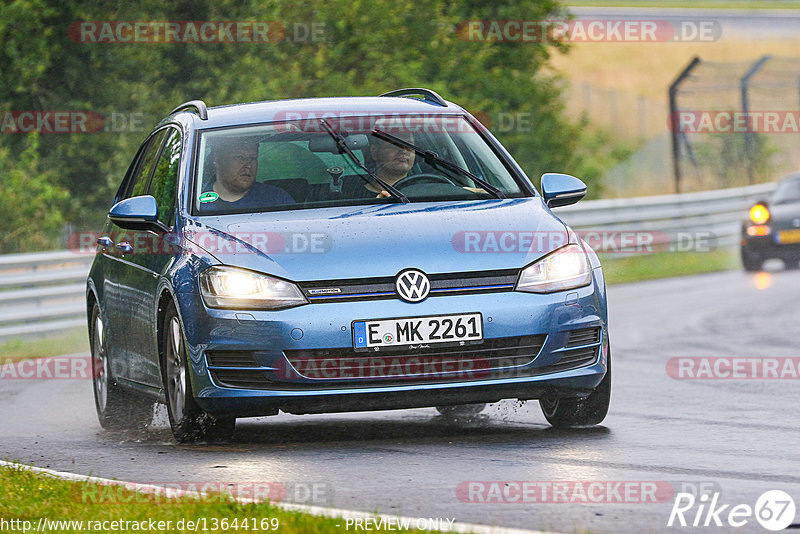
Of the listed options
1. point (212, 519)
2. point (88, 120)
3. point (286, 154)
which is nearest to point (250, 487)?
point (212, 519)

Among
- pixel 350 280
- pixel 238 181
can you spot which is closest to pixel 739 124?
pixel 238 181

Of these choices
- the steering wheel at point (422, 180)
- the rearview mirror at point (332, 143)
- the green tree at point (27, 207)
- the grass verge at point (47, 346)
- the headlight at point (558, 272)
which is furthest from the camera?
the green tree at point (27, 207)

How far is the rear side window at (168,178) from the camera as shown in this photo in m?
8.88

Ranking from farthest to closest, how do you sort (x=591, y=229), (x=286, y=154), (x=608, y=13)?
(x=608, y=13) < (x=591, y=229) < (x=286, y=154)

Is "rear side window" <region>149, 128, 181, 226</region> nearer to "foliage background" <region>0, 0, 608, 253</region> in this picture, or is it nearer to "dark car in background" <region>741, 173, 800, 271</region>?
"foliage background" <region>0, 0, 608, 253</region>

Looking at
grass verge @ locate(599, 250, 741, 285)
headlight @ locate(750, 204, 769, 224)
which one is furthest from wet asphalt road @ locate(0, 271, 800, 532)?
grass verge @ locate(599, 250, 741, 285)

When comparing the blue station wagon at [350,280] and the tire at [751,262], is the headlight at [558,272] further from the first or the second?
the tire at [751,262]

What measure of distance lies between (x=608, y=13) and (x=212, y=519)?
4601 cm

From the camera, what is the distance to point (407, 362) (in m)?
7.77

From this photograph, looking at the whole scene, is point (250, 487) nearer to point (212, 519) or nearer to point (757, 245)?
point (212, 519)

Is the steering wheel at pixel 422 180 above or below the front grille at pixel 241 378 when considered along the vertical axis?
above

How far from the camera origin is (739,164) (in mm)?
31922

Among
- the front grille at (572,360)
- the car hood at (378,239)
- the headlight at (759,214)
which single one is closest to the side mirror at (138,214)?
the car hood at (378,239)

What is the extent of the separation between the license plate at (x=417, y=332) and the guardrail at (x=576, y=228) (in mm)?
10454
